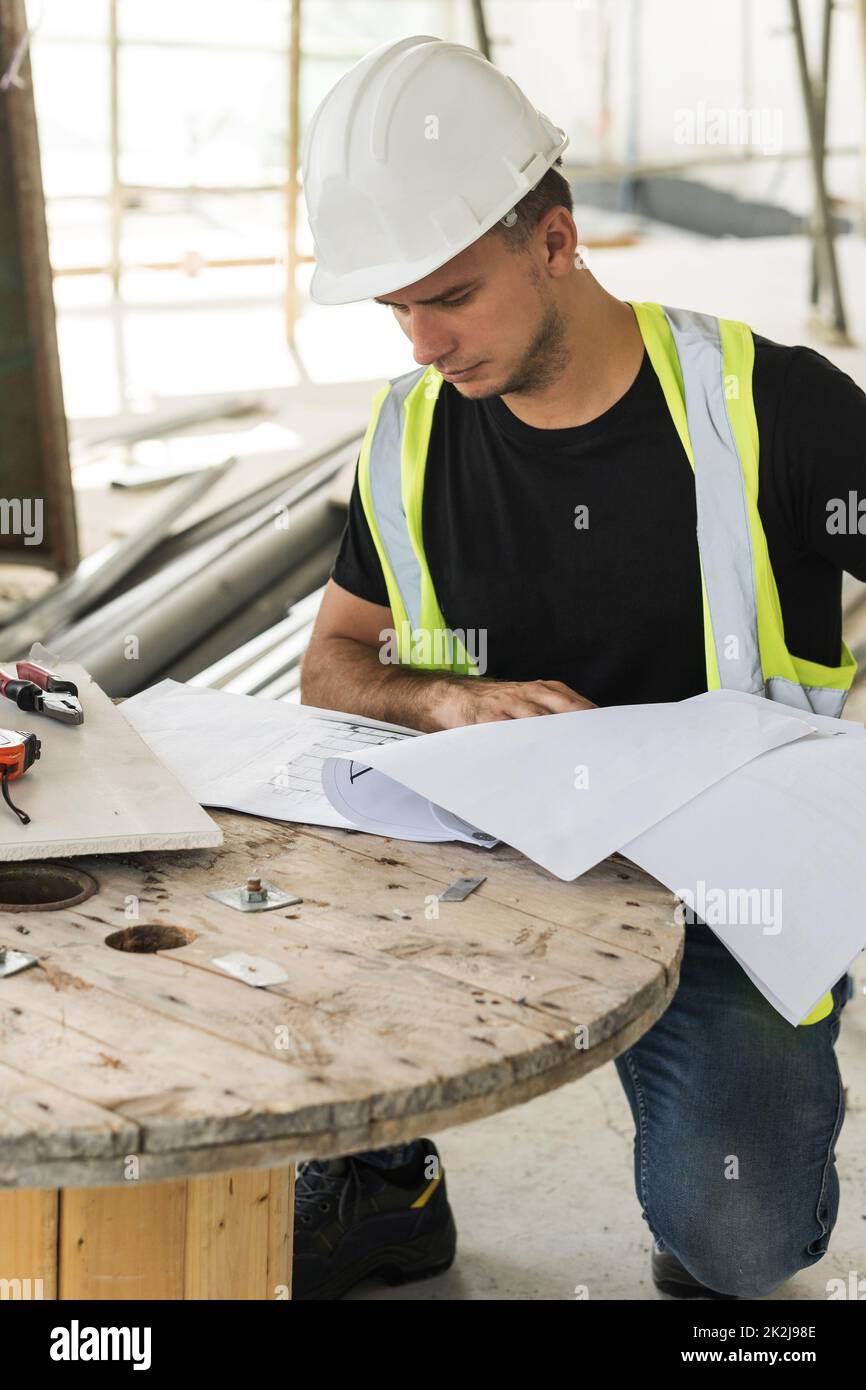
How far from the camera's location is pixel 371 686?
1889 mm

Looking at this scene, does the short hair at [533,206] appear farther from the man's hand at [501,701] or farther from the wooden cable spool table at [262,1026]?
the wooden cable spool table at [262,1026]

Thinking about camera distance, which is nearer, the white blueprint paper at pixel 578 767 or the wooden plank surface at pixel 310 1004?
the wooden plank surface at pixel 310 1004

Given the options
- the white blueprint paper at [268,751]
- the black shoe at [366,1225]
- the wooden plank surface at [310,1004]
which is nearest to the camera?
the wooden plank surface at [310,1004]

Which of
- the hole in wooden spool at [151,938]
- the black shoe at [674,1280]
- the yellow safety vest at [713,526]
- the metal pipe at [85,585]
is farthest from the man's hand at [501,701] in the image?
the metal pipe at [85,585]

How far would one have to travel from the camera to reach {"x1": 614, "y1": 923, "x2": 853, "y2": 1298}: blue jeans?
1.74 metres

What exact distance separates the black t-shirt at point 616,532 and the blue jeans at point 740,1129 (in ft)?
1.29

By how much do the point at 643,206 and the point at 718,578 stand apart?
11497mm

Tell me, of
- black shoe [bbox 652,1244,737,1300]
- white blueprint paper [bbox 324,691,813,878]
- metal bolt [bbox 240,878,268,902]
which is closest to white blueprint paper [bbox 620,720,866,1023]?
white blueprint paper [bbox 324,691,813,878]

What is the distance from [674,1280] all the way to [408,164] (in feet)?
4.91

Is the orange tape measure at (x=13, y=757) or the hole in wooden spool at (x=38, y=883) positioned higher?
the orange tape measure at (x=13, y=757)

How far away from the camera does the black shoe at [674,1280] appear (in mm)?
2037

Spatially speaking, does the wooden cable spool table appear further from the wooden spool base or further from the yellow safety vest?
the yellow safety vest

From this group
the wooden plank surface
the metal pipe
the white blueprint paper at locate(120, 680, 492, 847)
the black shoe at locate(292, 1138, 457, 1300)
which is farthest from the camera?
the metal pipe

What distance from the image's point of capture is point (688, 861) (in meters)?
1.33
